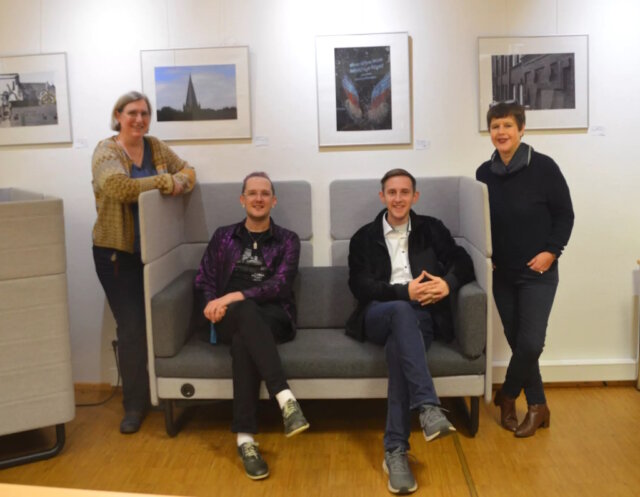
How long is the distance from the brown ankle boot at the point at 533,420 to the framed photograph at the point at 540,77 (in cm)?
150

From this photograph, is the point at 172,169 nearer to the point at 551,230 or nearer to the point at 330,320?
the point at 330,320

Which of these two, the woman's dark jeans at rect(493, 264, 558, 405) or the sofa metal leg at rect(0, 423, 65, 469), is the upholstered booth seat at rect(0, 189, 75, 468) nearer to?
the sofa metal leg at rect(0, 423, 65, 469)

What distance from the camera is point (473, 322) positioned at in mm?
3176

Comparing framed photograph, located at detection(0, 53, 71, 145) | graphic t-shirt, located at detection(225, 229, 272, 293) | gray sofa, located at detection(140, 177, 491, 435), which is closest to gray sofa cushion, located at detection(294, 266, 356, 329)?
gray sofa, located at detection(140, 177, 491, 435)

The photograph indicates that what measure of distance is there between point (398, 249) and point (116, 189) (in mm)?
1384

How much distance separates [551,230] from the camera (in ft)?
10.6

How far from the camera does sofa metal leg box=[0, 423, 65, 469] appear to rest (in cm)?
312

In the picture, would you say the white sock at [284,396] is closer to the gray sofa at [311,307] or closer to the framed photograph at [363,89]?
the gray sofa at [311,307]

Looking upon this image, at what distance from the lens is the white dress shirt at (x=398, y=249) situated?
134 inches

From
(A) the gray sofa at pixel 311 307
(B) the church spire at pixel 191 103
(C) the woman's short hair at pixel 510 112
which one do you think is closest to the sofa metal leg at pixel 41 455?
(A) the gray sofa at pixel 311 307

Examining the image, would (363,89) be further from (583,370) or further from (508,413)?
(583,370)

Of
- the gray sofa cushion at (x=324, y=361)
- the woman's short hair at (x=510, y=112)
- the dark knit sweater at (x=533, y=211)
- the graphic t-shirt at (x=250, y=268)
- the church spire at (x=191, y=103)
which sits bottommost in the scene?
the gray sofa cushion at (x=324, y=361)

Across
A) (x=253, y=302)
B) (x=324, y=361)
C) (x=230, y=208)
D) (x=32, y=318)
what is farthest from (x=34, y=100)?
(x=324, y=361)

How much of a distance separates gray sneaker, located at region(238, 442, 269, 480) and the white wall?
4.10ft
